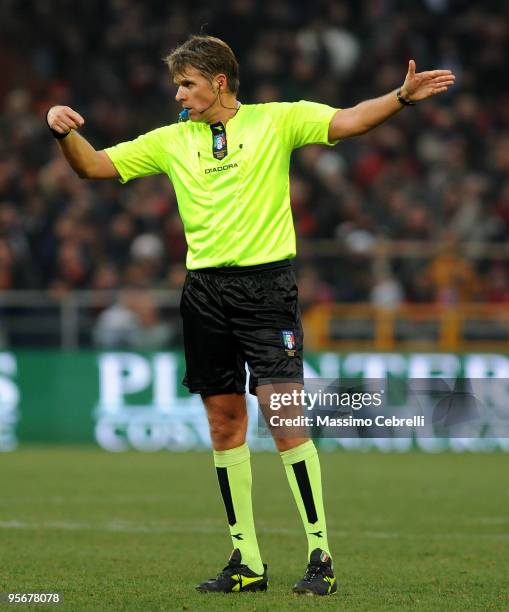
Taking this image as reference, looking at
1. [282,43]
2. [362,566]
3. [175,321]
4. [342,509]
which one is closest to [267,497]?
[342,509]

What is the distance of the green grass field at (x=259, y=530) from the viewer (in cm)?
555

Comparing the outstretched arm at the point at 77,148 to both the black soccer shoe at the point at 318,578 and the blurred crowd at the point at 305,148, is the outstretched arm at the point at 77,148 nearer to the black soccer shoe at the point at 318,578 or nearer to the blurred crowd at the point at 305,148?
the black soccer shoe at the point at 318,578

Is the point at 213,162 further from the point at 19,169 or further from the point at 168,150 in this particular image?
the point at 19,169

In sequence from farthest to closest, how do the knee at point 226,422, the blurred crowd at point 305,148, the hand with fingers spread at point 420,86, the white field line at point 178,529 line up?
the blurred crowd at point 305,148 < the white field line at point 178,529 < the knee at point 226,422 < the hand with fingers spread at point 420,86

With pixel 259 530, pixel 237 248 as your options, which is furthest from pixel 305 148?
pixel 237 248

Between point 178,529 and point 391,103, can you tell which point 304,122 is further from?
point 178,529

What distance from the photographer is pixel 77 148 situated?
568cm

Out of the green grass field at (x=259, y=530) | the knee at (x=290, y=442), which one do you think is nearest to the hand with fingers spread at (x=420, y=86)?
the knee at (x=290, y=442)

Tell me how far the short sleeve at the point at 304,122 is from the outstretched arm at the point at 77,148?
0.76m

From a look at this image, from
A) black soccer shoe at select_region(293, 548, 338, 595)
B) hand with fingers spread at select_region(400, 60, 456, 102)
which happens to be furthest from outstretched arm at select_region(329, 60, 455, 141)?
black soccer shoe at select_region(293, 548, 338, 595)

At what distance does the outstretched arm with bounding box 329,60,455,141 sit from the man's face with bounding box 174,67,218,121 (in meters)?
0.53

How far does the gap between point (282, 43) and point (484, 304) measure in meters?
5.77

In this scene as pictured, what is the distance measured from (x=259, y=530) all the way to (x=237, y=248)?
2813 mm

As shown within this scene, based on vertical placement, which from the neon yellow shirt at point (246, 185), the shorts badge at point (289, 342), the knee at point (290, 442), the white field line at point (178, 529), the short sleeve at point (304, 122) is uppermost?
the short sleeve at point (304, 122)
